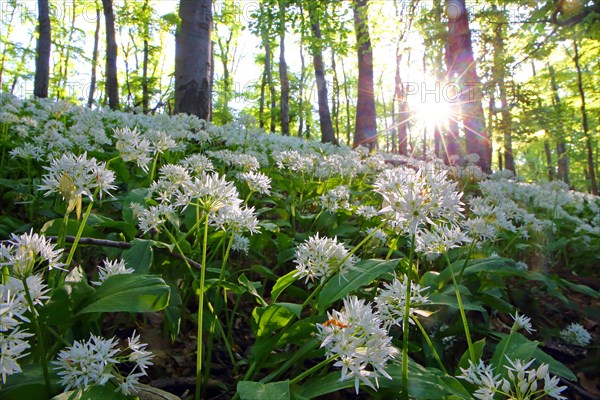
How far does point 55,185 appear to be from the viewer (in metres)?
1.36

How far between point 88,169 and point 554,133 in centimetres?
1202

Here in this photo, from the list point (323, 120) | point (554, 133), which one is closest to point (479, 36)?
point (554, 133)

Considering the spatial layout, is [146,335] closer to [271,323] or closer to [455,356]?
[271,323]

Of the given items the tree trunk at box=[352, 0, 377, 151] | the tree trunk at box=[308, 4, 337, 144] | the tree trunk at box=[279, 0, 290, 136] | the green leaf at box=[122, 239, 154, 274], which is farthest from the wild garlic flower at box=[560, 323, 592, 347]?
the tree trunk at box=[279, 0, 290, 136]

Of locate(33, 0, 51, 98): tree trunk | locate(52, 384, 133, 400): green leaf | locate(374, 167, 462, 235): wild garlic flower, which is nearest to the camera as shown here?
locate(52, 384, 133, 400): green leaf

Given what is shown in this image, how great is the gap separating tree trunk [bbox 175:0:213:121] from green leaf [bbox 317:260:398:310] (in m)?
5.72

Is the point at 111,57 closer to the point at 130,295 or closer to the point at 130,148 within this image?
the point at 130,148

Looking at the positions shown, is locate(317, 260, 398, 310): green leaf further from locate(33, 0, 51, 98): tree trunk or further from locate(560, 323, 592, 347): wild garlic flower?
locate(33, 0, 51, 98): tree trunk

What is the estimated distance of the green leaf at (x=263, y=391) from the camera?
1.07 m

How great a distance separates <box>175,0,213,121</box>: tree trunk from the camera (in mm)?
6809

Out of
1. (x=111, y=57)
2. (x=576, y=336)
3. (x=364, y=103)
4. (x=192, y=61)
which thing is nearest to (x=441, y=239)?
(x=576, y=336)

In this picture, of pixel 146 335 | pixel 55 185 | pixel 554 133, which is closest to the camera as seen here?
pixel 55 185

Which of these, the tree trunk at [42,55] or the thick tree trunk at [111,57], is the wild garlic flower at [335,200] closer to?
the tree trunk at [42,55]

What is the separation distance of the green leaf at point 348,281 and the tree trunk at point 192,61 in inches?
225
